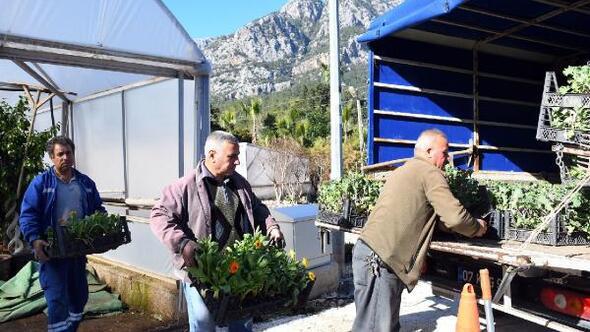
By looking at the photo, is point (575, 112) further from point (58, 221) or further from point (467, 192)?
point (58, 221)

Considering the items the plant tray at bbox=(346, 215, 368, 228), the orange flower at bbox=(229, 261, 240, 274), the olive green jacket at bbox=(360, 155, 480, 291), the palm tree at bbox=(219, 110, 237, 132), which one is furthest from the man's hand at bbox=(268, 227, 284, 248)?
the palm tree at bbox=(219, 110, 237, 132)

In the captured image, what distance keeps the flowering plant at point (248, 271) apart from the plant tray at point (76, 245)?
5.44 ft

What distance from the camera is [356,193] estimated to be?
4.89 metres

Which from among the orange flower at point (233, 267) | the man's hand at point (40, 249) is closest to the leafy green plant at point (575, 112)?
the orange flower at point (233, 267)

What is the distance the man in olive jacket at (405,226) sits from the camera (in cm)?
353

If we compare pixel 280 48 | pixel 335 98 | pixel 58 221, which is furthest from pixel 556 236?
pixel 280 48

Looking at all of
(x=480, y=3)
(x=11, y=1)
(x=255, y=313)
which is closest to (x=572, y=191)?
(x=255, y=313)

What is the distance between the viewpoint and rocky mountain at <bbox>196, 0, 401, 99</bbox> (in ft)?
352

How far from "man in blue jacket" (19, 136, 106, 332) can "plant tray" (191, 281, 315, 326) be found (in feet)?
6.08

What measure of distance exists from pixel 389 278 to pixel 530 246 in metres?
0.98

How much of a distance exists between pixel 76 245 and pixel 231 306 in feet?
6.51

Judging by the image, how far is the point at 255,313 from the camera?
2844 mm

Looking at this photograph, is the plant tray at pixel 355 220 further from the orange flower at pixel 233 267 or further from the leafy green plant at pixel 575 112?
the orange flower at pixel 233 267

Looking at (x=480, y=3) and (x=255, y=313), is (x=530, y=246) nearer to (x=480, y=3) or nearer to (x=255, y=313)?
(x=255, y=313)
